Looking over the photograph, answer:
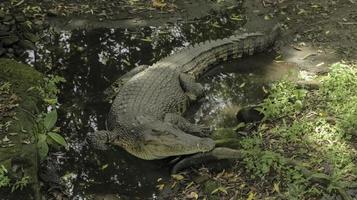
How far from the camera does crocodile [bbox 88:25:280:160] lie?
5.57 metres

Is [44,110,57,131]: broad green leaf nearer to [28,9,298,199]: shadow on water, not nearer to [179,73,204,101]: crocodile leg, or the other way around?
[28,9,298,199]: shadow on water

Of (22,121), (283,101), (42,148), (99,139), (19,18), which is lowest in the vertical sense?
(99,139)

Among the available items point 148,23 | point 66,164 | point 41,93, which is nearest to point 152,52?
point 148,23

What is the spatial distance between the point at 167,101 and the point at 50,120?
1420 mm

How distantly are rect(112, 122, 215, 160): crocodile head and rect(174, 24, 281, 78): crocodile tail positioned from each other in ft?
4.89

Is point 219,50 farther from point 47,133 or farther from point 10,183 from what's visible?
point 10,183

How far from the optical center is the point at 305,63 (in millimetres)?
7156

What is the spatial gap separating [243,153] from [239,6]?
160 inches

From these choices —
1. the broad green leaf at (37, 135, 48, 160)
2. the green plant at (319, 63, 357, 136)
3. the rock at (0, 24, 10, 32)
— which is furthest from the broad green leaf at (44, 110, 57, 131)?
the green plant at (319, 63, 357, 136)

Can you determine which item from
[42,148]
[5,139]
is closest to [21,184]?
[5,139]

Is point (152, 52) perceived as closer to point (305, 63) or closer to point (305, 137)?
point (305, 63)

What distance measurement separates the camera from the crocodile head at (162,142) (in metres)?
5.41

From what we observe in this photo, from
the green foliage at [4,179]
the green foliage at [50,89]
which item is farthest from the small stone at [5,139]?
the green foliage at [50,89]

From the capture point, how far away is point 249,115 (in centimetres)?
612
